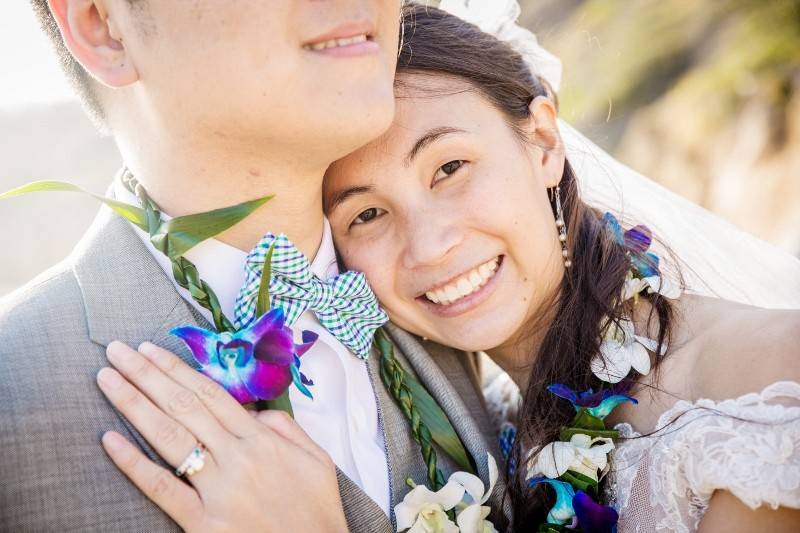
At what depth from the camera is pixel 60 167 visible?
11555 millimetres

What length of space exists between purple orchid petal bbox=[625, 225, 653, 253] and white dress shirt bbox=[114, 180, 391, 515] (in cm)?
103

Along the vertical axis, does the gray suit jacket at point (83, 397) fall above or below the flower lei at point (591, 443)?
Answer: above

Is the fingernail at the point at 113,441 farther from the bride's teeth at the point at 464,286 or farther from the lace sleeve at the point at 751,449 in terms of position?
the lace sleeve at the point at 751,449

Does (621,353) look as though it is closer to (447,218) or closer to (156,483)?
(447,218)

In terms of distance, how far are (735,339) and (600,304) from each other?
0.47 m

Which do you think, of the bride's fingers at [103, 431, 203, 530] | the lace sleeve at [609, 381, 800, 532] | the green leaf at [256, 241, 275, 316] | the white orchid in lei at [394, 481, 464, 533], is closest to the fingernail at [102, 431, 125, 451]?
the bride's fingers at [103, 431, 203, 530]

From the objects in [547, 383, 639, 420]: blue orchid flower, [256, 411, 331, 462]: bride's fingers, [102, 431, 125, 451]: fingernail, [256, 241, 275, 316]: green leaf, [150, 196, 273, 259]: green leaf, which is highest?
[150, 196, 273, 259]: green leaf

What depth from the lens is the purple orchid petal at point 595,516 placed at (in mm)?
2068

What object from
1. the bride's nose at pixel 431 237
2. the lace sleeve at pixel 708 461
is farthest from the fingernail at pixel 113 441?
the lace sleeve at pixel 708 461

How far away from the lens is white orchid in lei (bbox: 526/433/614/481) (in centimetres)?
215

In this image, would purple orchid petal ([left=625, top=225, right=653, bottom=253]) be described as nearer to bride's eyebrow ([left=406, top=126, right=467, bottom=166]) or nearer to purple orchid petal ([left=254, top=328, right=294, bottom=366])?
bride's eyebrow ([left=406, top=126, right=467, bottom=166])

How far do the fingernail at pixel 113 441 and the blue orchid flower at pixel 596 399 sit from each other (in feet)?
3.99

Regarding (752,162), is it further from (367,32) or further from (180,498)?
(180,498)

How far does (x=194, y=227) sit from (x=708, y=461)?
Result: 1.49 m
